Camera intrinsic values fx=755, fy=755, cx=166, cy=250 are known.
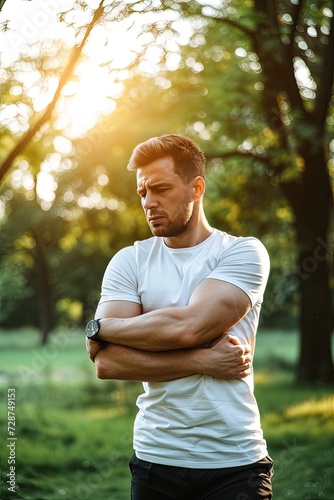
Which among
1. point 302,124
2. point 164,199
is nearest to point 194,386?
point 164,199

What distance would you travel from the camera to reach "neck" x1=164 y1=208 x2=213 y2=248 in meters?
2.71

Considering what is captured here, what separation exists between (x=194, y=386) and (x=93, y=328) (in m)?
0.44

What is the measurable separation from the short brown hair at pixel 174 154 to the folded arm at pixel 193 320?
1.41ft

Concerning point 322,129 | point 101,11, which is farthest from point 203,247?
point 322,129

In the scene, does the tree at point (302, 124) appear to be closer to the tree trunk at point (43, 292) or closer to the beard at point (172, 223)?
the beard at point (172, 223)

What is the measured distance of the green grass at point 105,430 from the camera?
755 centimetres

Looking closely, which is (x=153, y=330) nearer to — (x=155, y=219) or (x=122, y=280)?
(x=122, y=280)

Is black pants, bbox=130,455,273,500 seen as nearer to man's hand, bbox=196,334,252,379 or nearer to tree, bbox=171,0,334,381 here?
man's hand, bbox=196,334,252,379

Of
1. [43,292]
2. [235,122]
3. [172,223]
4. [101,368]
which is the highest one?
[172,223]

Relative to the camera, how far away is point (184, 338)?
8.26 ft

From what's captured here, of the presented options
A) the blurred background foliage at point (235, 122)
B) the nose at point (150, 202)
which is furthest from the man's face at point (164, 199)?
the blurred background foliage at point (235, 122)

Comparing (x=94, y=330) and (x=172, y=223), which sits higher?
(x=172, y=223)

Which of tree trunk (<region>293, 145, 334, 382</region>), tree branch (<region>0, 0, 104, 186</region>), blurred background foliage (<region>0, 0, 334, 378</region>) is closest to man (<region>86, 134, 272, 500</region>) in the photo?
tree branch (<region>0, 0, 104, 186</region>)

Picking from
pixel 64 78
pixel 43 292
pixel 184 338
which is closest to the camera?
pixel 184 338
